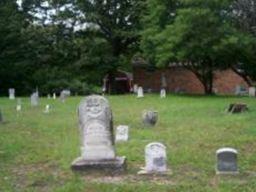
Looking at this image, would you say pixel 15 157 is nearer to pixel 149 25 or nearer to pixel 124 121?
pixel 124 121

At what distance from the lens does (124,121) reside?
19.2 meters

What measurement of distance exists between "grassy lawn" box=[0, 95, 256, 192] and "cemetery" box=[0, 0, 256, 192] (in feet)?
0.09

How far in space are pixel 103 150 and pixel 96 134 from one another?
0.34 meters

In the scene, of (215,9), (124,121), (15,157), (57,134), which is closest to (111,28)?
(215,9)

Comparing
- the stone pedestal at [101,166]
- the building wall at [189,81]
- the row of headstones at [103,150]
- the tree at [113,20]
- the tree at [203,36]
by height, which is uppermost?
the tree at [113,20]

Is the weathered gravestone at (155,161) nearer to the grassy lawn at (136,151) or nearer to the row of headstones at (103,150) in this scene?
the row of headstones at (103,150)

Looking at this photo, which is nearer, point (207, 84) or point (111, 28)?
point (207, 84)

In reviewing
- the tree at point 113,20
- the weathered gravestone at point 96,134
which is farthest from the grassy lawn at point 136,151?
the tree at point 113,20

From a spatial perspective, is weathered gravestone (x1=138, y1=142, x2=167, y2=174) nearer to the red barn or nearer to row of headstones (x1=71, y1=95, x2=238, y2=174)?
row of headstones (x1=71, y1=95, x2=238, y2=174)

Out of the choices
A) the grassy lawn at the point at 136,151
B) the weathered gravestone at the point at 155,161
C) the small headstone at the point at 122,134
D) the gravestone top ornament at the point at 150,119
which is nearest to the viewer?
the grassy lawn at the point at 136,151

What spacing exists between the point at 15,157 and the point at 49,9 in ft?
119

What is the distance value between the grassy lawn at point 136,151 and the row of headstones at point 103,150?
0.24m

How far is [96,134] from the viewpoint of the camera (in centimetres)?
1093

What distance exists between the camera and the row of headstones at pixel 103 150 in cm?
1016
